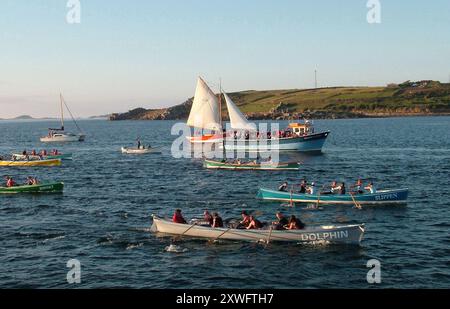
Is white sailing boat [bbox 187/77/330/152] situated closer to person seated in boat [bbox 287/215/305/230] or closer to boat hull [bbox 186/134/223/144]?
boat hull [bbox 186/134/223/144]

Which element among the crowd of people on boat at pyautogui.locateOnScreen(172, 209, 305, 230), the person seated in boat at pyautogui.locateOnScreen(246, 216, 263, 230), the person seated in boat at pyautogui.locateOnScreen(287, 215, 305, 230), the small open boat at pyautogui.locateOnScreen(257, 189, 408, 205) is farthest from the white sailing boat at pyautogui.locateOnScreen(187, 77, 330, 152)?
the person seated in boat at pyautogui.locateOnScreen(287, 215, 305, 230)

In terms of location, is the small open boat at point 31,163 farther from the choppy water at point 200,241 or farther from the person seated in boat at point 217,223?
the person seated in boat at point 217,223

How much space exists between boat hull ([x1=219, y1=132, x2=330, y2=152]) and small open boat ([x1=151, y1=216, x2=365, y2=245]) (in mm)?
64044

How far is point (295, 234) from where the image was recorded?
34.2 metres

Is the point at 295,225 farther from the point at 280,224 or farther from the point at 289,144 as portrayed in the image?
the point at 289,144

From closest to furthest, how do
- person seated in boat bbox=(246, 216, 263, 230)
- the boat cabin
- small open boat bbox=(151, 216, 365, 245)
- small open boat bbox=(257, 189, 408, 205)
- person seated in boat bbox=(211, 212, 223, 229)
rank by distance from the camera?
small open boat bbox=(151, 216, 365, 245) → person seated in boat bbox=(246, 216, 263, 230) → person seated in boat bbox=(211, 212, 223, 229) → small open boat bbox=(257, 189, 408, 205) → the boat cabin

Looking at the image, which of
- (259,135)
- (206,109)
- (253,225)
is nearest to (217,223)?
(253,225)

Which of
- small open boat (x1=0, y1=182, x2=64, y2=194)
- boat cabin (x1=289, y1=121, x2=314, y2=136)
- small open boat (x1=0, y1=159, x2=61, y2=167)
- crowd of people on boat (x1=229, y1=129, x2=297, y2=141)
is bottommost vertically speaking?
small open boat (x1=0, y1=182, x2=64, y2=194)

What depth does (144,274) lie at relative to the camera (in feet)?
96.2

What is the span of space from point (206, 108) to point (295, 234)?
199ft

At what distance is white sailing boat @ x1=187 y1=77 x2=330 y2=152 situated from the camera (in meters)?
92.6

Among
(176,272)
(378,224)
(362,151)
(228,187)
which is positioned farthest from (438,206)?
(362,151)
